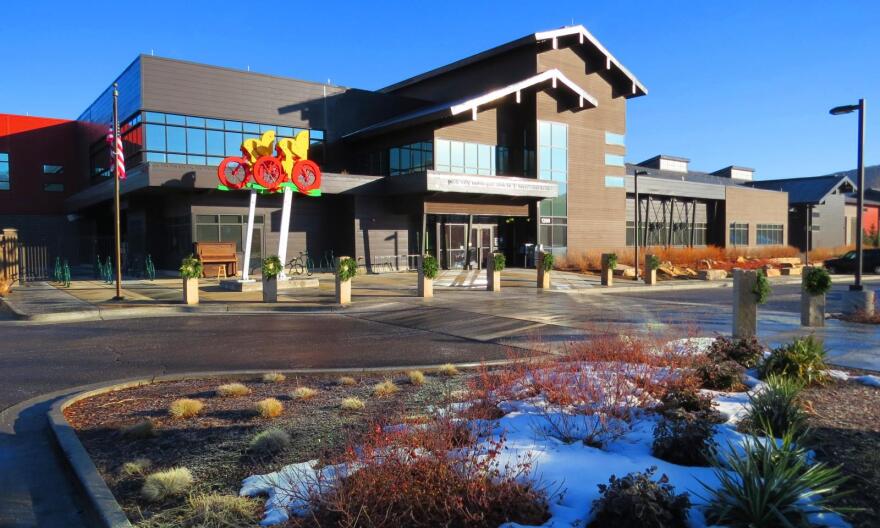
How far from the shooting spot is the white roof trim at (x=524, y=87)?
30531 millimetres

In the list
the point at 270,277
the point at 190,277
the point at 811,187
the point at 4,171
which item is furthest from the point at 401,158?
the point at 811,187

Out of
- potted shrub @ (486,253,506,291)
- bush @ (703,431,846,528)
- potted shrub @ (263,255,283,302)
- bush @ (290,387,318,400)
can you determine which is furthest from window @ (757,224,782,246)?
bush @ (703,431,846,528)

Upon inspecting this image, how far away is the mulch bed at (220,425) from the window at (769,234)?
5066cm

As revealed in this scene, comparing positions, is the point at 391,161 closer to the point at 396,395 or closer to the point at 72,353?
the point at 72,353

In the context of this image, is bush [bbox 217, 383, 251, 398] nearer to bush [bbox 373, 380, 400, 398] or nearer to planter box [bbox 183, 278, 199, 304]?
bush [bbox 373, 380, 400, 398]

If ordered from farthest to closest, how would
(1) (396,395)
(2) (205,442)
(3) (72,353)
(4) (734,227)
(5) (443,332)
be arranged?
(4) (734,227) → (5) (443,332) → (3) (72,353) → (1) (396,395) → (2) (205,442)

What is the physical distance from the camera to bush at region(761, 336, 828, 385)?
675cm

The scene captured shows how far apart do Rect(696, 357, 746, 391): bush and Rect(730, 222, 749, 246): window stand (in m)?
46.3

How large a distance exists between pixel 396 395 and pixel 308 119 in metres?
30.2

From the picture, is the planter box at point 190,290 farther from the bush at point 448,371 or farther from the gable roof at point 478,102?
the gable roof at point 478,102

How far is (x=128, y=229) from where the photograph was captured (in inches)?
1308

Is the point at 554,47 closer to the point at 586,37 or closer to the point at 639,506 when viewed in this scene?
the point at 586,37

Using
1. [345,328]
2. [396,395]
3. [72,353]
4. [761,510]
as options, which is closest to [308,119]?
[345,328]

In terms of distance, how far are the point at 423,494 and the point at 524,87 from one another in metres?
31.9
